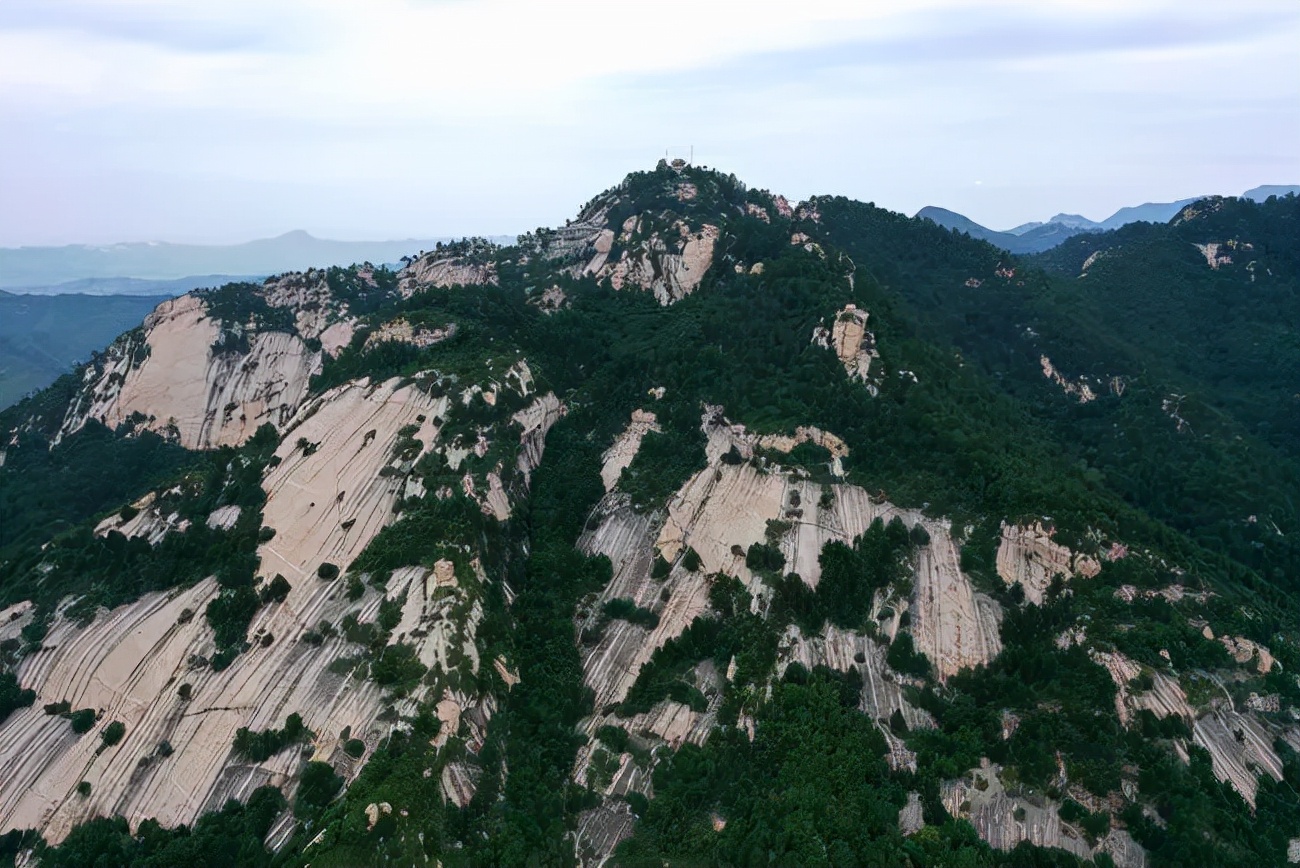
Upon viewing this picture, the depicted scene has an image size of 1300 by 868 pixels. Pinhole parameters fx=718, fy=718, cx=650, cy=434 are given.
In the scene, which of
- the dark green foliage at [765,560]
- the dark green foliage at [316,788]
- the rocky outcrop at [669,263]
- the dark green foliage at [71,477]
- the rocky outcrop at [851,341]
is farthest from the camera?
the rocky outcrop at [669,263]

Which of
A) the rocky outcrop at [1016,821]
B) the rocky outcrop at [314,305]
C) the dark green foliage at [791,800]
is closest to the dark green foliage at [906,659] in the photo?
the dark green foliage at [791,800]

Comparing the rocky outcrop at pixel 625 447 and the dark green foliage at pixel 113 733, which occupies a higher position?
the rocky outcrop at pixel 625 447

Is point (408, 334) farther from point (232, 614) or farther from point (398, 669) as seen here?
point (398, 669)

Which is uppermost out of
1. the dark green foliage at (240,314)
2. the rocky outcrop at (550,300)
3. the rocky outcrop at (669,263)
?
the rocky outcrop at (669,263)

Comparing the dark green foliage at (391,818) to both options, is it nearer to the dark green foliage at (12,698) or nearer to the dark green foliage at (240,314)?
the dark green foliage at (12,698)

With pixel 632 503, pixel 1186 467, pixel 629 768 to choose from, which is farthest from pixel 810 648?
pixel 1186 467

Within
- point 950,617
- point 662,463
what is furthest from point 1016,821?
point 662,463

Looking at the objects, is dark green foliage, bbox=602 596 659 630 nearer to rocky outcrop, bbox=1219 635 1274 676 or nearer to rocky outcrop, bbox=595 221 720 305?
rocky outcrop, bbox=1219 635 1274 676
